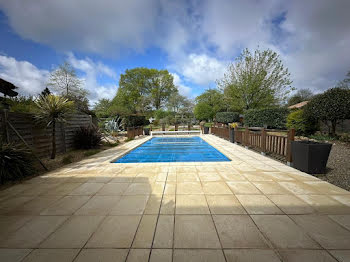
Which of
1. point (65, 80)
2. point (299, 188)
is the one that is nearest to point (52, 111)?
point (299, 188)

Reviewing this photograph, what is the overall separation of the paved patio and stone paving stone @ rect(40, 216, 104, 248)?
1 centimetres

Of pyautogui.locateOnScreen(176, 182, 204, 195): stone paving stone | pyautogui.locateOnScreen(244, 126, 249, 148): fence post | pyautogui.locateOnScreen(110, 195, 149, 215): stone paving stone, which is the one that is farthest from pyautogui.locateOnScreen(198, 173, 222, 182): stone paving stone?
pyautogui.locateOnScreen(244, 126, 249, 148): fence post

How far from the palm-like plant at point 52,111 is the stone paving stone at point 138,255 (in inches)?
201

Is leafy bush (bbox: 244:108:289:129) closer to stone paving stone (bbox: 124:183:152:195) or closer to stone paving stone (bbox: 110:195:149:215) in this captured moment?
stone paving stone (bbox: 124:183:152:195)

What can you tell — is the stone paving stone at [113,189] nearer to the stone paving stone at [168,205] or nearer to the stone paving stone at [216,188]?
the stone paving stone at [168,205]

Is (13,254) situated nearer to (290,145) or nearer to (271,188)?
(271,188)

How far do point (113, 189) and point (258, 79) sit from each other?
16.2m

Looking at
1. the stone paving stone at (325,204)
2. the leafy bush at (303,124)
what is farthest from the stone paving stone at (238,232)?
the leafy bush at (303,124)

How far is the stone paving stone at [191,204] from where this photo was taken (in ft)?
6.25

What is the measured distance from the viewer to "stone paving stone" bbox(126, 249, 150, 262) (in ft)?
3.99

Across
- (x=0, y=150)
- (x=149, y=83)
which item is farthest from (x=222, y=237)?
(x=149, y=83)

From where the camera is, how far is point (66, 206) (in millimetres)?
2096

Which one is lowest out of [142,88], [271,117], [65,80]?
[271,117]

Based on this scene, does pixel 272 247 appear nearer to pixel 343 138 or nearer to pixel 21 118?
pixel 21 118
